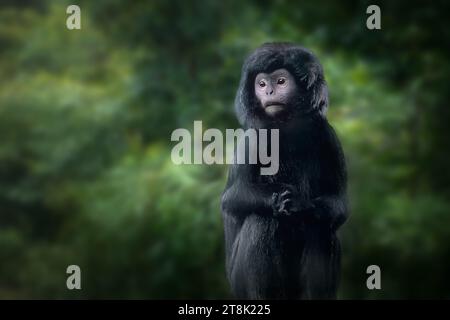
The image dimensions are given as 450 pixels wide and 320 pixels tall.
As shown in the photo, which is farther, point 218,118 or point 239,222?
point 218,118

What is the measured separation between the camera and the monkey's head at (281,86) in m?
3.18

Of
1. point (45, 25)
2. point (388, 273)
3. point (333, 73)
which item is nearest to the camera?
point (333, 73)

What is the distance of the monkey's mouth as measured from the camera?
3.17m

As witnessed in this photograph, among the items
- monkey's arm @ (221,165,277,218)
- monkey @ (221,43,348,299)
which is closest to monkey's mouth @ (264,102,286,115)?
monkey @ (221,43,348,299)

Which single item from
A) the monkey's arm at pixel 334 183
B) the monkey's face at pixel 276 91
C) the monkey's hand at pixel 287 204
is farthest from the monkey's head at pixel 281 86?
the monkey's hand at pixel 287 204

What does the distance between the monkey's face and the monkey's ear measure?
6 cm

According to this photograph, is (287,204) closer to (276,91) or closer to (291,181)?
(291,181)

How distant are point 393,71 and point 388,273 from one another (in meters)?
2.04

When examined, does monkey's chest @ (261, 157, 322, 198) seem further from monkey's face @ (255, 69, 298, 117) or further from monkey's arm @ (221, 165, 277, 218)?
monkey's face @ (255, 69, 298, 117)

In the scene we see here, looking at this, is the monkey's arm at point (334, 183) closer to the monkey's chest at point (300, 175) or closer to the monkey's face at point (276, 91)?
the monkey's chest at point (300, 175)

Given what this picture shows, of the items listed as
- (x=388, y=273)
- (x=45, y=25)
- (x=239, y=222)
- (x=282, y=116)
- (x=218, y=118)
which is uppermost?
(x=45, y=25)

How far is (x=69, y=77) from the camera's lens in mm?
8086

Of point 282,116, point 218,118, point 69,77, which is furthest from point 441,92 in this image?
point 282,116

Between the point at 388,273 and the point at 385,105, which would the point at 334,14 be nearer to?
the point at 385,105
